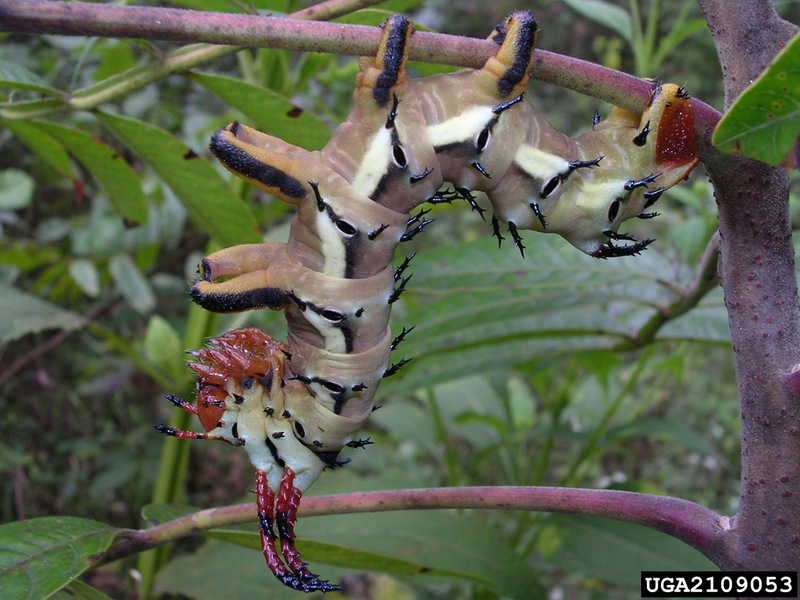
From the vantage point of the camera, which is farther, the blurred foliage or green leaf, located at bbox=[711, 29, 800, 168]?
the blurred foliage

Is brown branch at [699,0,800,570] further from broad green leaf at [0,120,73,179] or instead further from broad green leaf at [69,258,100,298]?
broad green leaf at [69,258,100,298]

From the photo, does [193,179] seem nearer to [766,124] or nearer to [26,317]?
[26,317]

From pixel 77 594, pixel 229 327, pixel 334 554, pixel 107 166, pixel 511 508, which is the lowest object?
pixel 77 594

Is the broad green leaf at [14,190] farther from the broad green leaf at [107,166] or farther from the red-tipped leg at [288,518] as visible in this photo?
the red-tipped leg at [288,518]

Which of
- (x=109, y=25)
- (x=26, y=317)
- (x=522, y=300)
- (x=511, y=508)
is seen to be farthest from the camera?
(x=26, y=317)

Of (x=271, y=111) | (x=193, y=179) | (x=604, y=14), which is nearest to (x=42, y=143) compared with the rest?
(x=193, y=179)

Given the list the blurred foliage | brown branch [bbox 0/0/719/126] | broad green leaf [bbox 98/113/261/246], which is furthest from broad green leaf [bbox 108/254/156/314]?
brown branch [bbox 0/0/719/126]

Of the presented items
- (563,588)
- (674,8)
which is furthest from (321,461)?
(674,8)

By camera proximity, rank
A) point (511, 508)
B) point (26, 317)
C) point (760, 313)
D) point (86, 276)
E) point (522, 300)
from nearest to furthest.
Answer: point (760, 313), point (511, 508), point (522, 300), point (26, 317), point (86, 276)
